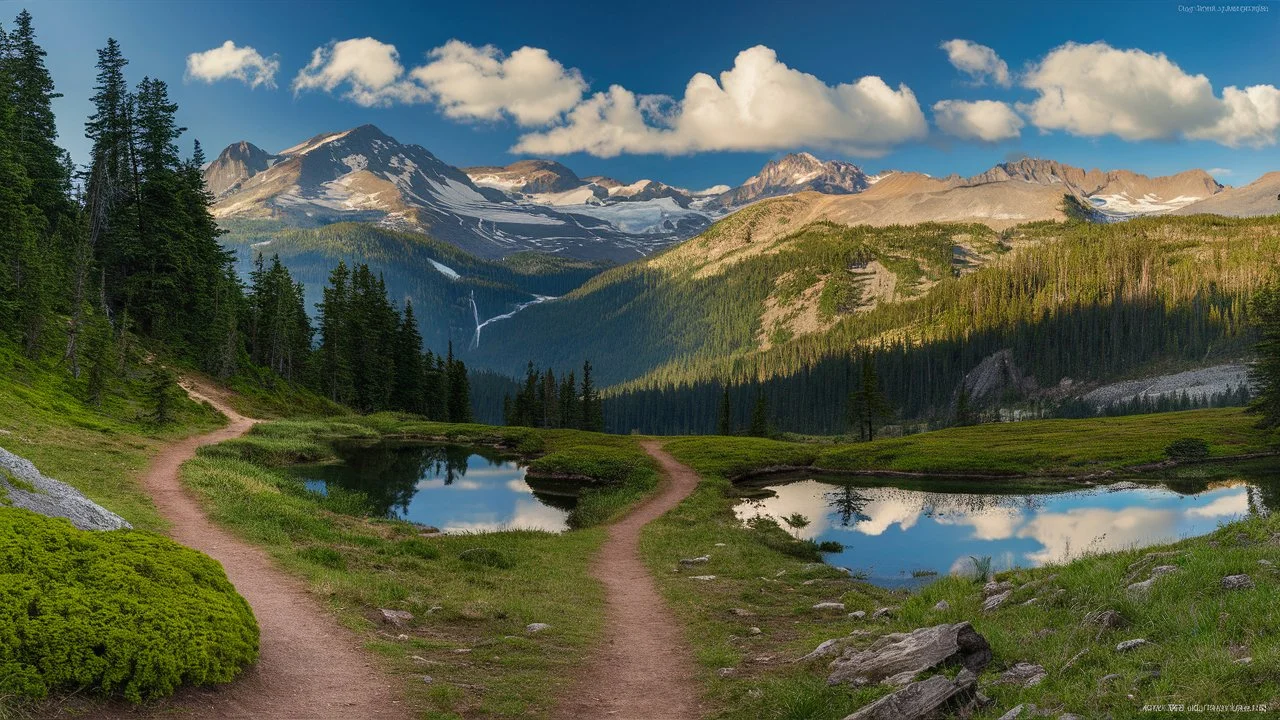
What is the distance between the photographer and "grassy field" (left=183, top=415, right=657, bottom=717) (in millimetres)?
13680

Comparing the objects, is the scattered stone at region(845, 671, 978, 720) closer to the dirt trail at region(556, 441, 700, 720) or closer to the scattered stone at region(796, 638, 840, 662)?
the dirt trail at region(556, 441, 700, 720)

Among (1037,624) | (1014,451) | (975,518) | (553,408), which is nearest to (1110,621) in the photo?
(1037,624)

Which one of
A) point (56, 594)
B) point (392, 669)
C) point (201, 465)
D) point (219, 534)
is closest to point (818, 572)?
point (392, 669)

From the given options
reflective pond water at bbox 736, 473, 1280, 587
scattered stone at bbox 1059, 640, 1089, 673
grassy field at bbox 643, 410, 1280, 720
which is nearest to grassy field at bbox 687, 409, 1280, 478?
reflective pond water at bbox 736, 473, 1280, 587

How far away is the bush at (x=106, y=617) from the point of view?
9234 millimetres

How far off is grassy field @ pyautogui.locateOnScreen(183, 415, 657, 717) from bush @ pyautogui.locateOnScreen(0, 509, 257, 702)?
348cm

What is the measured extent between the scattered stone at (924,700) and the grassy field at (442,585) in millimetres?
5974

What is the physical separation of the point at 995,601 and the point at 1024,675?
18.6 ft

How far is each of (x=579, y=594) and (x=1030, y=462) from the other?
6772 cm

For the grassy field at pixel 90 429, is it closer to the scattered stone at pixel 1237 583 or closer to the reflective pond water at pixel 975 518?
the scattered stone at pixel 1237 583

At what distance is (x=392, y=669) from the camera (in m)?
13.5

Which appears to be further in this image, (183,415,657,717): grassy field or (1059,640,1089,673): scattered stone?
(183,415,657,717): grassy field

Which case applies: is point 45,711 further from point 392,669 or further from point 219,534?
point 219,534

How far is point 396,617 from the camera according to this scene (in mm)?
17141
